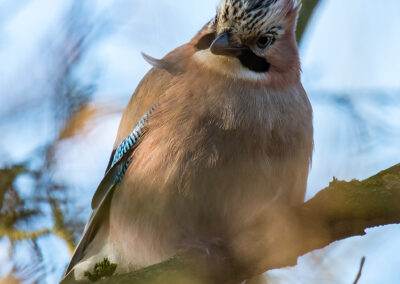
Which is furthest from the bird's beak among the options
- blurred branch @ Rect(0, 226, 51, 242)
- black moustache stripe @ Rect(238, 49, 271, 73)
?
blurred branch @ Rect(0, 226, 51, 242)

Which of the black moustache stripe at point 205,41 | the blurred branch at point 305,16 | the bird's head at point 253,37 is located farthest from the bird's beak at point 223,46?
the blurred branch at point 305,16

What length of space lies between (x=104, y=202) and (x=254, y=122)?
1.65 meters

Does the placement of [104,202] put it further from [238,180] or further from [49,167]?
[49,167]

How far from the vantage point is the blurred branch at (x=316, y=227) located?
420cm

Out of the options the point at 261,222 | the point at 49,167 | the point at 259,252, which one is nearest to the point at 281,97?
the point at 261,222

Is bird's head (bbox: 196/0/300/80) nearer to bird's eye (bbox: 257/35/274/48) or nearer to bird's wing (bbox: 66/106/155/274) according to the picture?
bird's eye (bbox: 257/35/274/48)

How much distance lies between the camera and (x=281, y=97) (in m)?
5.61

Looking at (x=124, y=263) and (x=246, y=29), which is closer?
(x=246, y=29)

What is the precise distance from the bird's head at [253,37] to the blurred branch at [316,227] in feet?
5.12

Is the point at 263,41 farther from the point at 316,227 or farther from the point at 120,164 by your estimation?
the point at 316,227

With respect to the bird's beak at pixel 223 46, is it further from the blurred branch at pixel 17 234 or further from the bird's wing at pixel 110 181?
the blurred branch at pixel 17 234

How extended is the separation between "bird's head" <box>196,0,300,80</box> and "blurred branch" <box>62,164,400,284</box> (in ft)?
5.12

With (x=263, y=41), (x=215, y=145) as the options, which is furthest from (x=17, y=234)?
(x=263, y=41)

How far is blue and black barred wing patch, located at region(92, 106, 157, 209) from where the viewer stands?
19.2 ft
